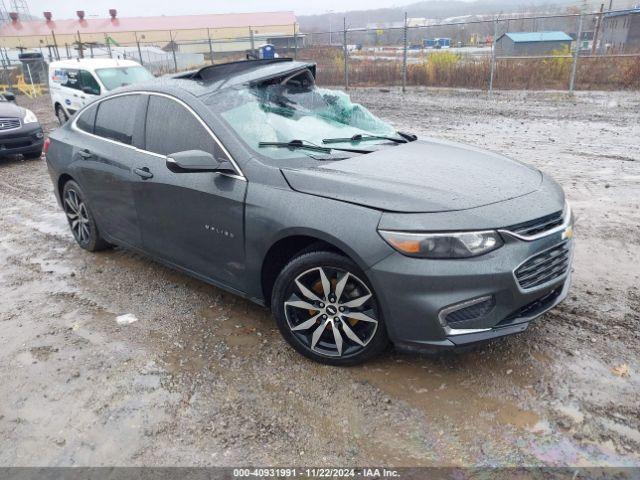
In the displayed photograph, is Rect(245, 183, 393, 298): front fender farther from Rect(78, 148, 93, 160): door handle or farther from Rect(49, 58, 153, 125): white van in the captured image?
Rect(49, 58, 153, 125): white van

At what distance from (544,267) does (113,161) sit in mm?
3435

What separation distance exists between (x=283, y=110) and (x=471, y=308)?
2037 mm

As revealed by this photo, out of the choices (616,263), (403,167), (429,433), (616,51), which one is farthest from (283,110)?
(616,51)

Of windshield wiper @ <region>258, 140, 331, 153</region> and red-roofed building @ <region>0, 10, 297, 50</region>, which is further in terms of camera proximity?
red-roofed building @ <region>0, 10, 297, 50</region>

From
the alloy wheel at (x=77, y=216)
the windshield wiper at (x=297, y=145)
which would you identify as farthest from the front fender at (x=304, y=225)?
the alloy wheel at (x=77, y=216)

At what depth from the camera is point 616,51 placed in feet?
59.3

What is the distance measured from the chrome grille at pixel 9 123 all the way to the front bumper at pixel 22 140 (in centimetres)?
9

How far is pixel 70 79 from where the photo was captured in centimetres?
1273

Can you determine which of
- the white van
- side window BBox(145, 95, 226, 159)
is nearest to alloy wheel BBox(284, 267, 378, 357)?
side window BBox(145, 95, 226, 159)

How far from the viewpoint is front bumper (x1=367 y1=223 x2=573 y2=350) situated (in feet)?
8.63

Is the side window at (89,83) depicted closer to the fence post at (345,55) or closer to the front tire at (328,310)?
the fence post at (345,55)

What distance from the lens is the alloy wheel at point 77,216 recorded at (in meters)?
5.01

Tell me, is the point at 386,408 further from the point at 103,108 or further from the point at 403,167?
the point at 103,108

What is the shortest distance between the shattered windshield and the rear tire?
2.08 m
